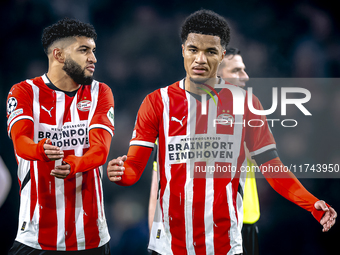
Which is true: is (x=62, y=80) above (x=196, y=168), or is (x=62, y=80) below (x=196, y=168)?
above

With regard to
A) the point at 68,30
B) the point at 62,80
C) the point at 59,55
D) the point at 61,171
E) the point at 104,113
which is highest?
the point at 68,30

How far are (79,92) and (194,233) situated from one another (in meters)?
1.13

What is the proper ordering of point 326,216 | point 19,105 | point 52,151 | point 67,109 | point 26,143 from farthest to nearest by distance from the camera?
point 67,109 < point 19,105 < point 26,143 < point 52,151 < point 326,216

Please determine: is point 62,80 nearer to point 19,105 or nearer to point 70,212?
point 19,105

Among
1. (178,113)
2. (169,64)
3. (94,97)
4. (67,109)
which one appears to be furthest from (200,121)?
(169,64)

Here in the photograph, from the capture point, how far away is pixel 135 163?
179 centimetres

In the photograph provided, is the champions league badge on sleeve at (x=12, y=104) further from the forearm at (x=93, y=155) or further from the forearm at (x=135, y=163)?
the forearm at (x=135, y=163)

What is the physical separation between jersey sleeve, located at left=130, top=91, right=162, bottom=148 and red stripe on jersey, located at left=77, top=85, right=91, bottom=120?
1.42ft

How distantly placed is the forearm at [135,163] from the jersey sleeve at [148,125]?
0.03 m

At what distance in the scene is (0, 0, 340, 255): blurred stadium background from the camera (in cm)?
292

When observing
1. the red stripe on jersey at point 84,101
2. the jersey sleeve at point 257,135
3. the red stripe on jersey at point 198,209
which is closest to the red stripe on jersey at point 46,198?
the red stripe on jersey at point 84,101

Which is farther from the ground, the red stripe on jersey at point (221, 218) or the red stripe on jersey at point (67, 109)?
the red stripe on jersey at point (67, 109)

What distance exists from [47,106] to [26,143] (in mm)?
338

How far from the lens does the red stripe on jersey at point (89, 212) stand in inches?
81.7
